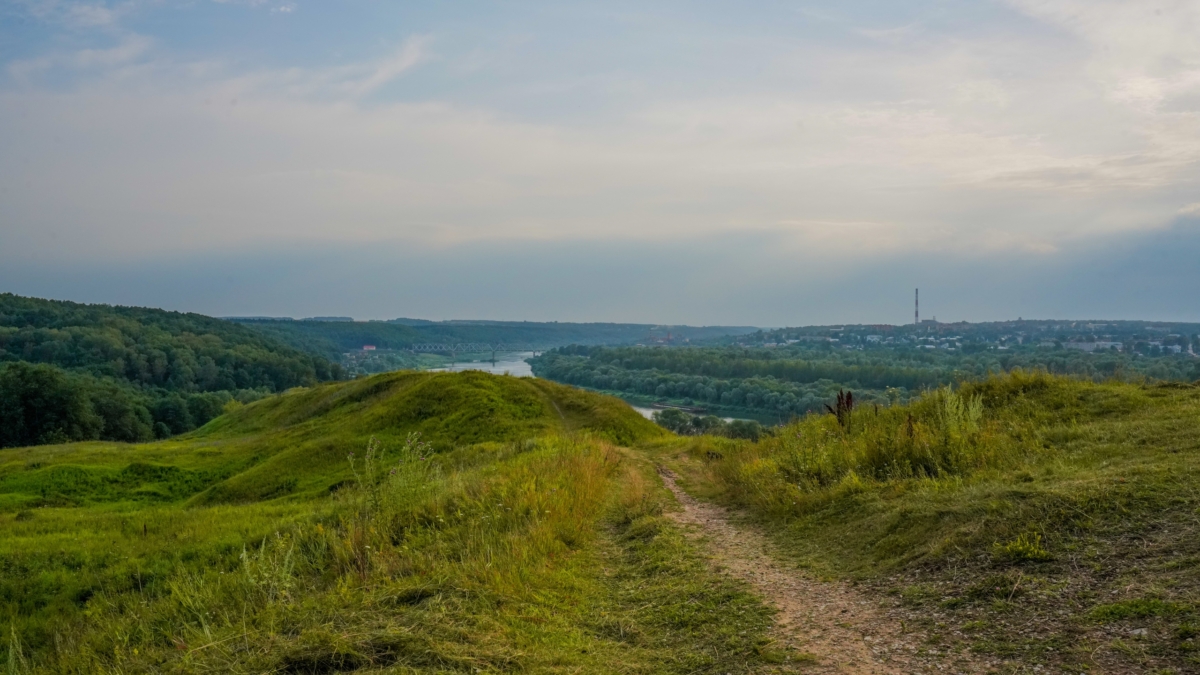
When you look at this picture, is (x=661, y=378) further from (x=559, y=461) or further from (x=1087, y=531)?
(x=1087, y=531)

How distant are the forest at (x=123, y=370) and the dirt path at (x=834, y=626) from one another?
6941cm

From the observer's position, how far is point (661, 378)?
101750mm

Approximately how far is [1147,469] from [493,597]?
23.7 ft

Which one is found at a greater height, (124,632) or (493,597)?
(493,597)

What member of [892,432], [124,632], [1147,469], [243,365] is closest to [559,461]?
[892,432]

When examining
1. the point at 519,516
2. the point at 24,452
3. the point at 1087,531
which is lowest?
the point at 24,452

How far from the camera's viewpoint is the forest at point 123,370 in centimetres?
6062

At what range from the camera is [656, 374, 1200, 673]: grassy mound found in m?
4.82

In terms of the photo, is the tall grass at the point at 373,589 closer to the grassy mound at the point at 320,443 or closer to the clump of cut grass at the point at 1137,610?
the clump of cut grass at the point at 1137,610

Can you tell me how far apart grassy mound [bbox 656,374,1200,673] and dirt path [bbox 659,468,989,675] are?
256mm

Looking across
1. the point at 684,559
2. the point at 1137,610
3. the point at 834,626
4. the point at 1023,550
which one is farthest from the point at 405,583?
the point at 1137,610

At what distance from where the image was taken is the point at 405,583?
6777mm

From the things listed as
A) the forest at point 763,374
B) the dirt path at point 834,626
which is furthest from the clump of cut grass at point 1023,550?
the forest at point 763,374

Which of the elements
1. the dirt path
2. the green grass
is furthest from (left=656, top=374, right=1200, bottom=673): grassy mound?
the green grass
